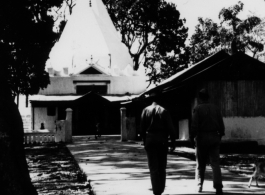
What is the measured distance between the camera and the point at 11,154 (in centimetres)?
895

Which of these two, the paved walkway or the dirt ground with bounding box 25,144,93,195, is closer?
the paved walkway

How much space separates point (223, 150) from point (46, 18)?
13.6 meters

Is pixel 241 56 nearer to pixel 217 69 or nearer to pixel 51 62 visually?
pixel 217 69

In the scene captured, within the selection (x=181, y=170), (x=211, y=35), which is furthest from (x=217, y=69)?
(x=211, y=35)

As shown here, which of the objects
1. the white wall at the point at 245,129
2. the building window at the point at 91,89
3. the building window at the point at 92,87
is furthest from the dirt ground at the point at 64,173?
the building window at the point at 91,89

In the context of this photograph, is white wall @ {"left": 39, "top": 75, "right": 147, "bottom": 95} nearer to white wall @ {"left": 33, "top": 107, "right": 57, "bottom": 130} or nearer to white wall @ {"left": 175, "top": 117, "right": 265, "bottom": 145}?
white wall @ {"left": 33, "top": 107, "right": 57, "bottom": 130}

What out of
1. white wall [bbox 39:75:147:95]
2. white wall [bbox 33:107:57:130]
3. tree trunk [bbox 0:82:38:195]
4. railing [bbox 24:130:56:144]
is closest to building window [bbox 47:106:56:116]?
white wall [bbox 33:107:57:130]

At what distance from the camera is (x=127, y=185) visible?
1109 cm

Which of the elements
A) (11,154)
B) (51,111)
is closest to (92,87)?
(51,111)

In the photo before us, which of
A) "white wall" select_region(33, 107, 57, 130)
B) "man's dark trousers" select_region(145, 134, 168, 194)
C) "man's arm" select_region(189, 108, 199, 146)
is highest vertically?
"white wall" select_region(33, 107, 57, 130)

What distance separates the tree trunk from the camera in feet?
29.1

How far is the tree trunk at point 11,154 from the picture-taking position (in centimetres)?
888

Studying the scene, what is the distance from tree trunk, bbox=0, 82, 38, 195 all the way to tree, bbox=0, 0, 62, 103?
59.3 ft

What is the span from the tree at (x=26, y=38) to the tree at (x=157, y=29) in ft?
79.9
